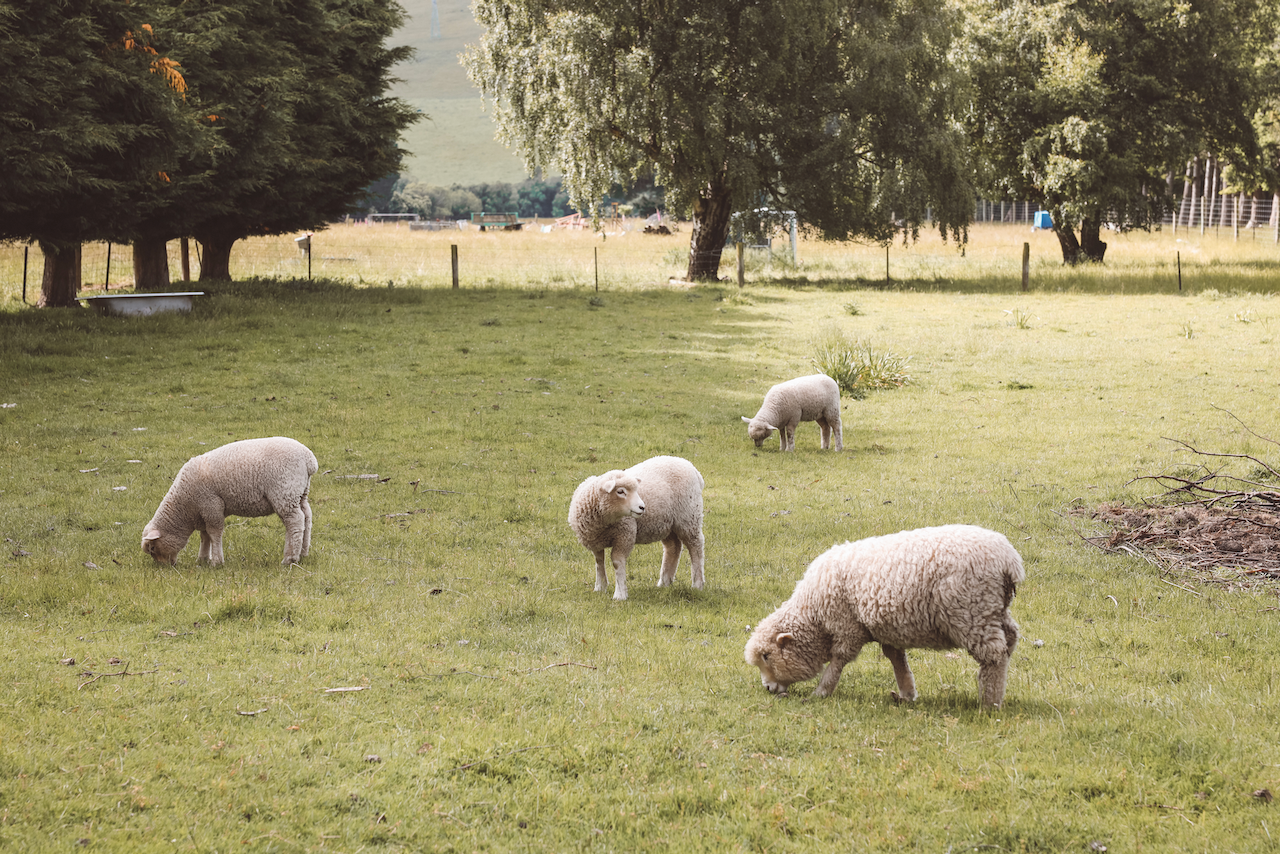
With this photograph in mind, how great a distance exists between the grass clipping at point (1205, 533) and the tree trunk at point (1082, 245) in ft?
108

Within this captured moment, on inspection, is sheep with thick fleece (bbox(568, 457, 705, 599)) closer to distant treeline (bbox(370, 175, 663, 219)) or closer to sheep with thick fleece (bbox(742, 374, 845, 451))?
sheep with thick fleece (bbox(742, 374, 845, 451))

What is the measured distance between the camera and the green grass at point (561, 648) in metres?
→ 4.57

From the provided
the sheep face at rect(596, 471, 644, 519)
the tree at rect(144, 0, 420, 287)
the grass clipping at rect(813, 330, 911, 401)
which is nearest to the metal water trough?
the tree at rect(144, 0, 420, 287)

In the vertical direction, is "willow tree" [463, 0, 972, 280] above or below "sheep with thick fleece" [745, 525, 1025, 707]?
above

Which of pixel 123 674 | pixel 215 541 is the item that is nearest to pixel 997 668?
pixel 123 674

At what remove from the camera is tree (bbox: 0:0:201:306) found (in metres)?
17.6

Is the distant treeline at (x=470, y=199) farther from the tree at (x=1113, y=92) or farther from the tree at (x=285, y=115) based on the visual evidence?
the tree at (x=285, y=115)

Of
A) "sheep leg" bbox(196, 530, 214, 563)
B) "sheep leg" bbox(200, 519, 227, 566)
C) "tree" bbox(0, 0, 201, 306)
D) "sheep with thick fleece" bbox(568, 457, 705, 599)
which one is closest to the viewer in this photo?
"sheep with thick fleece" bbox(568, 457, 705, 599)

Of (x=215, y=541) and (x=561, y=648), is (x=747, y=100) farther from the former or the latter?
(x=561, y=648)

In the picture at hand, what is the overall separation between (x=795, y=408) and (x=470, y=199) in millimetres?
137888

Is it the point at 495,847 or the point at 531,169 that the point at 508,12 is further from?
the point at 495,847

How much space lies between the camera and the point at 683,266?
4378cm

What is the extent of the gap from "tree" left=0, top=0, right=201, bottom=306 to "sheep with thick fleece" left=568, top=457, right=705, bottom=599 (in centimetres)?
1479

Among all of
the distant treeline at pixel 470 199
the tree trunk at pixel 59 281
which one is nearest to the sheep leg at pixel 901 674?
the tree trunk at pixel 59 281
